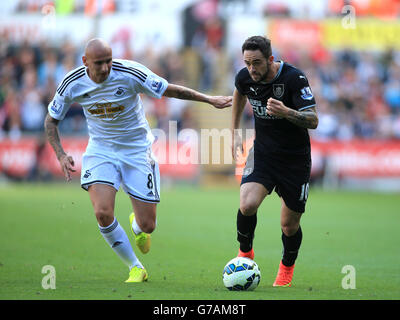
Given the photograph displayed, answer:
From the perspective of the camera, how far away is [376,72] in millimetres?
28500

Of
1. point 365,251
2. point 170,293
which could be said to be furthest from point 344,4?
point 170,293

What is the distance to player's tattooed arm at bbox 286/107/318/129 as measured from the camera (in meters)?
7.64

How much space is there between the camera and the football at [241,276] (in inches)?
301

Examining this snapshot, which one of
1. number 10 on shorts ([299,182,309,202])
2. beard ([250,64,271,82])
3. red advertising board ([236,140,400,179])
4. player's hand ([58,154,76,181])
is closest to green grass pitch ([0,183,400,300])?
number 10 on shorts ([299,182,309,202])

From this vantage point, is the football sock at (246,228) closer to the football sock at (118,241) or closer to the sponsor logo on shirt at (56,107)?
the football sock at (118,241)

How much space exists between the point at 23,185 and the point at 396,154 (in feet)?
37.0

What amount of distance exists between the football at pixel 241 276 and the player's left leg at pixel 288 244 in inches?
20.9

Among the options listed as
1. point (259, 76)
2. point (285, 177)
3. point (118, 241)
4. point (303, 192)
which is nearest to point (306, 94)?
point (259, 76)

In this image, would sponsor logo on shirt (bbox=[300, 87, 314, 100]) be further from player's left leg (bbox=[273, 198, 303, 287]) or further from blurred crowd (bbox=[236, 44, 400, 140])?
blurred crowd (bbox=[236, 44, 400, 140])

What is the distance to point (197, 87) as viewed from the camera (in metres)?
26.4

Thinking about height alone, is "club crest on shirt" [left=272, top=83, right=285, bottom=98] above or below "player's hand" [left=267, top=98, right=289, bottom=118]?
above

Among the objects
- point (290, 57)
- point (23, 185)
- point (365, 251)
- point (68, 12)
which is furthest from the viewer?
point (290, 57)

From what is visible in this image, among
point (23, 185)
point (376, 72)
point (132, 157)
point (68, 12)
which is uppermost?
point (68, 12)
